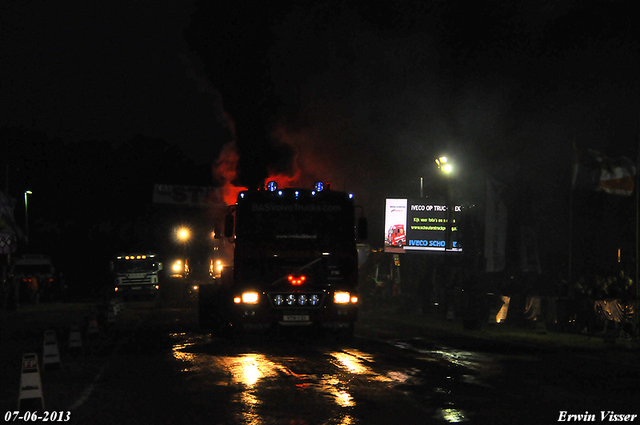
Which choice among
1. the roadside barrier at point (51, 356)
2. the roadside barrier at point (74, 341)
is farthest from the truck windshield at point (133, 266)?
the roadside barrier at point (51, 356)

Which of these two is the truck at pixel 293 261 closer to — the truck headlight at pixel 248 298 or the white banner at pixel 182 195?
the truck headlight at pixel 248 298

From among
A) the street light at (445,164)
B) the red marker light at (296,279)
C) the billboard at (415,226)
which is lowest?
the red marker light at (296,279)

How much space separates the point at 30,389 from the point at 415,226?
28.5m

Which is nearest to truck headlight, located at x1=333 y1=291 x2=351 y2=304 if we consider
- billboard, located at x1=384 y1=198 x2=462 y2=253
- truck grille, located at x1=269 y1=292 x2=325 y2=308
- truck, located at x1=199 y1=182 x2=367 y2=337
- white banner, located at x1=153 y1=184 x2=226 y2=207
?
truck, located at x1=199 y1=182 x2=367 y2=337

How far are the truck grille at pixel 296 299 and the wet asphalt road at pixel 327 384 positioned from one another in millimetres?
905

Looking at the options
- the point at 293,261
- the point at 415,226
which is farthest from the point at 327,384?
the point at 415,226

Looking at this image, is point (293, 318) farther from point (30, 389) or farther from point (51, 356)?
point (30, 389)

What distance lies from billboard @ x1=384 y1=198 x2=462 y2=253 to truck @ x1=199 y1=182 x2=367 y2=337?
18205 millimetres

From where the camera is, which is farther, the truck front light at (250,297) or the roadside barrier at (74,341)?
the truck front light at (250,297)

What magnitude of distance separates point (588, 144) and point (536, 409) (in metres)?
22.8

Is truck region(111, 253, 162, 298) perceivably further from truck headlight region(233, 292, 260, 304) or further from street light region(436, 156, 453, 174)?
truck headlight region(233, 292, 260, 304)

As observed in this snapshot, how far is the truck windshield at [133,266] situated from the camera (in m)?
43.2

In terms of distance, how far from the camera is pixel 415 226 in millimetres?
35281

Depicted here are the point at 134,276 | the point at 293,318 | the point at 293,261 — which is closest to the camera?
the point at 293,318
